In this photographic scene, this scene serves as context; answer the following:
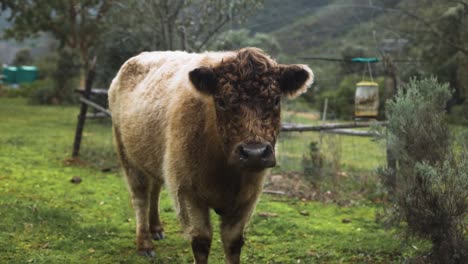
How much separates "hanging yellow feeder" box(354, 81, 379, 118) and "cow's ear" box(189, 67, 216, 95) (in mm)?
4183

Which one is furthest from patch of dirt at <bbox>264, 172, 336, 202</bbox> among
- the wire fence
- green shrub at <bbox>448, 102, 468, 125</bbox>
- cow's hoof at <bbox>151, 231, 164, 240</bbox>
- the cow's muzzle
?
the cow's muzzle

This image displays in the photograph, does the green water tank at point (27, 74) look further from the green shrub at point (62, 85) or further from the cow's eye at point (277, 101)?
the cow's eye at point (277, 101)

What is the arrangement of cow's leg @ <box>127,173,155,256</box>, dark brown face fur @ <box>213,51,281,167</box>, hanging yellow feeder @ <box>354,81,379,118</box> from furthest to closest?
hanging yellow feeder @ <box>354,81,379,118</box>, cow's leg @ <box>127,173,155,256</box>, dark brown face fur @ <box>213,51,281,167</box>

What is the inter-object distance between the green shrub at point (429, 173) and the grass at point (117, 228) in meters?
0.63

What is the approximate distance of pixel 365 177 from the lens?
8906mm

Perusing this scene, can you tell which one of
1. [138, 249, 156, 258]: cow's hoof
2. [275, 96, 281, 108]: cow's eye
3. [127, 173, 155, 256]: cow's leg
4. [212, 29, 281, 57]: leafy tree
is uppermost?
[275, 96, 281, 108]: cow's eye

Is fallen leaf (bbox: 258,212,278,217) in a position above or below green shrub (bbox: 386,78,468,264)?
below

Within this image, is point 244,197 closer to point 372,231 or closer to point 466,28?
point 372,231

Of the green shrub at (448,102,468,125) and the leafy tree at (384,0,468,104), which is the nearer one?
the green shrub at (448,102,468,125)

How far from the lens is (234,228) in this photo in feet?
14.5

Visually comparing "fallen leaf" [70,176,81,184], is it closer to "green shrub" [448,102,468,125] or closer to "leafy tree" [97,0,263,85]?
"leafy tree" [97,0,263,85]

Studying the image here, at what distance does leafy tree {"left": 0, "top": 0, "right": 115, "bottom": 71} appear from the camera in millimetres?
21391

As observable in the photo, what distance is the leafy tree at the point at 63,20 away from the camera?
21391 millimetres

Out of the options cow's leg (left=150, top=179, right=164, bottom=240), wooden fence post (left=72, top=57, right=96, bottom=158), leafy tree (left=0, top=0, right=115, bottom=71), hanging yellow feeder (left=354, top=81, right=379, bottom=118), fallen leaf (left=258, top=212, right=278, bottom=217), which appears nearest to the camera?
cow's leg (left=150, top=179, right=164, bottom=240)
